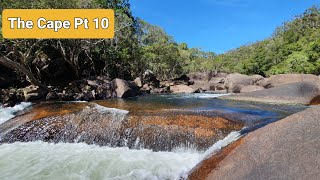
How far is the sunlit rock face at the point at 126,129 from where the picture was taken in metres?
8.73

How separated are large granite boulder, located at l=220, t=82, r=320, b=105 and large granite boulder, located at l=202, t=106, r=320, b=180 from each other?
10.6 meters

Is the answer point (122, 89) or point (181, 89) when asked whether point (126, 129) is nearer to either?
point (122, 89)

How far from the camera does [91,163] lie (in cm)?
770

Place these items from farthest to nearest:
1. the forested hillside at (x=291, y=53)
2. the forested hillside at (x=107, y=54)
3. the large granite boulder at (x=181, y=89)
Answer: the forested hillside at (x=291, y=53) < the large granite boulder at (x=181, y=89) < the forested hillside at (x=107, y=54)

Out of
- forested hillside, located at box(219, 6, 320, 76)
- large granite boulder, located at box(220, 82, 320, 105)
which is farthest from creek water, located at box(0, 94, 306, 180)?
forested hillside, located at box(219, 6, 320, 76)

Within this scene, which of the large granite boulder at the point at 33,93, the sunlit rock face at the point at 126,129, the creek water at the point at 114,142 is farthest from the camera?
the large granite boulder at the point at 33,93

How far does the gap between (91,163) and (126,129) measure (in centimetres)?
213

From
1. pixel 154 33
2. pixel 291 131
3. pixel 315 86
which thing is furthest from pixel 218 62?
pixel 291 131

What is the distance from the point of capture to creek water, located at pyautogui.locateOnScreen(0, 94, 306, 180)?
284 inches

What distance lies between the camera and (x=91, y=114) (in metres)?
11.1

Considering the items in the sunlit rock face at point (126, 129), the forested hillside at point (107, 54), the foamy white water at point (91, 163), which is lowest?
the foamy white water at point (91, 163)

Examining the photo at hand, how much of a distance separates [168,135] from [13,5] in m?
16.1

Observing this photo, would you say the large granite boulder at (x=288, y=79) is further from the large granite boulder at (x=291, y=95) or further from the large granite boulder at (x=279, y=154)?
the large granite boulder at (x=279, y=154)

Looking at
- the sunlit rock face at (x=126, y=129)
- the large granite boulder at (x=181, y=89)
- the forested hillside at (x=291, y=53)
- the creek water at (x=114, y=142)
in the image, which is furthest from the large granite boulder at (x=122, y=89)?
the forested hillside at (x=291, y=53)
